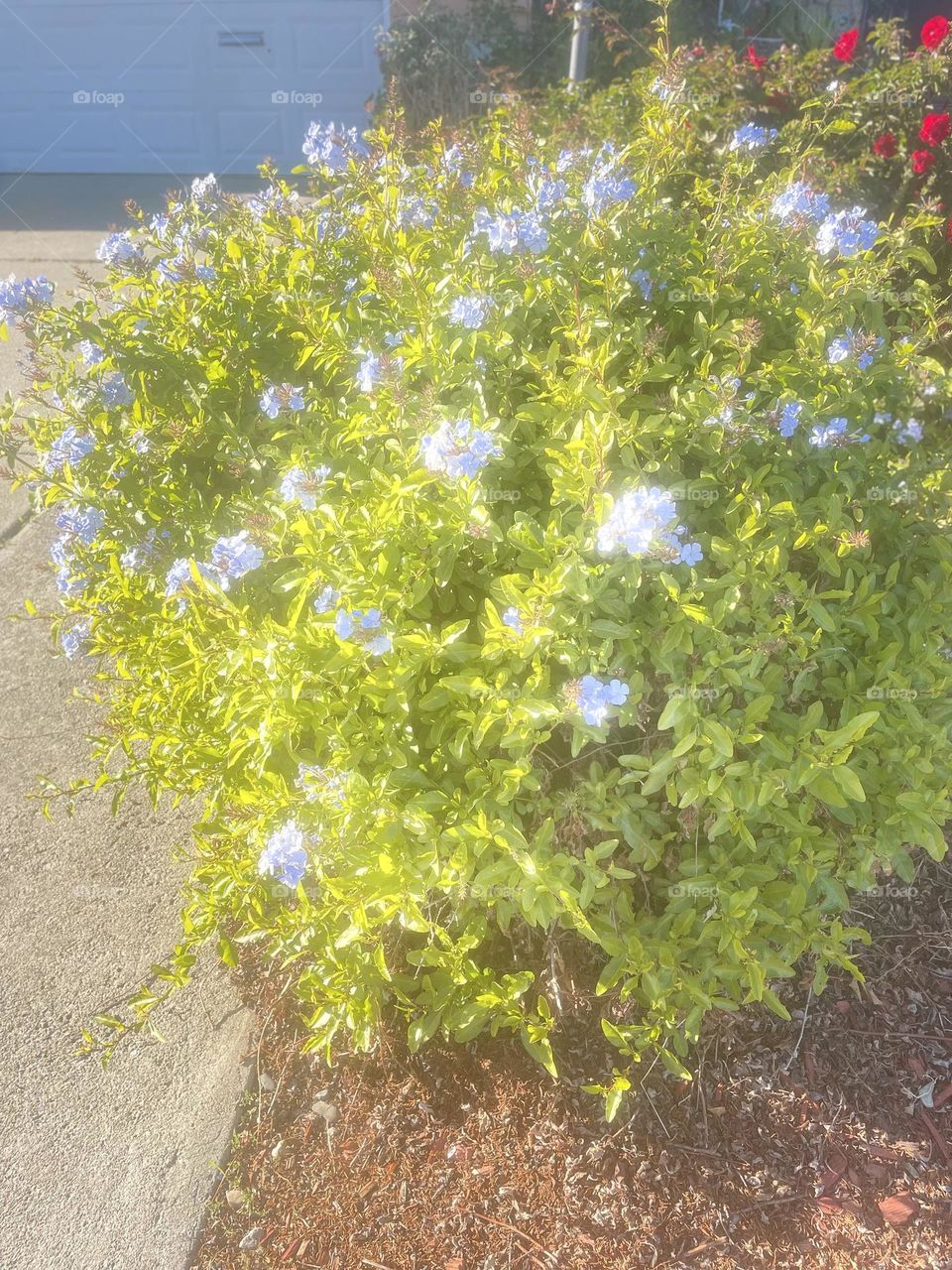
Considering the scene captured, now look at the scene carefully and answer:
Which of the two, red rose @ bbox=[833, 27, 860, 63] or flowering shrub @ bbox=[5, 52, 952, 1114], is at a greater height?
red rose @ bbox=[833, 27, 860, 63]

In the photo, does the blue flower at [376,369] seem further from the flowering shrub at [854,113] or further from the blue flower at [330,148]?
the flowering shrub at [854,113]

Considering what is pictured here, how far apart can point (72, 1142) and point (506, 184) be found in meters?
3.04

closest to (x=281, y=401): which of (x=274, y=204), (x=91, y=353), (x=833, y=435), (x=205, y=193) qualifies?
(x=91, y=353)

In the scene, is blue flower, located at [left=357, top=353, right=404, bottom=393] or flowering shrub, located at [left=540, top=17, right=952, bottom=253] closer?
blue flower, located at [left=357, top=353, right=404, bottom=393]

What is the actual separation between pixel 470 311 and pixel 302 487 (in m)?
0.61

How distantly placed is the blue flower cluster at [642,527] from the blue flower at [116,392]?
1706 mm

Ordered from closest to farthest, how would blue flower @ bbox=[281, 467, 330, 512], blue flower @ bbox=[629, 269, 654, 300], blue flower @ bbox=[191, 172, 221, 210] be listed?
1. blue flower @ bbox=[281, 467, 330, 512]
2. blue flower @ bbox=[629, 269, 654, 300]
3. blue flower @ bbox=[191, 172, 221, 210]

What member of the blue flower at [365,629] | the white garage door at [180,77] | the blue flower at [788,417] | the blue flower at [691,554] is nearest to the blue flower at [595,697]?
the blue flower at [691,554]

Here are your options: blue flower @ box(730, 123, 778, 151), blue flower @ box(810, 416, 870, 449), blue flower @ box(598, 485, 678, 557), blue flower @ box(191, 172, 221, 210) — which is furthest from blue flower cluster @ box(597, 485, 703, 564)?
blue flower @ box(191, 172, 221, 210)

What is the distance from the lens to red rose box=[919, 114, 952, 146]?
4961 millimetres

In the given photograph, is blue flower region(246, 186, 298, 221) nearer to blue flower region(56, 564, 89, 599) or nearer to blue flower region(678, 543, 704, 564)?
blue flower region(56, 564, 89, 599)

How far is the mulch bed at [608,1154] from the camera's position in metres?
2.06

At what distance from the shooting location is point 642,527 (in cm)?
172

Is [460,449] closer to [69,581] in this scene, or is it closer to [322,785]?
[322,785]
